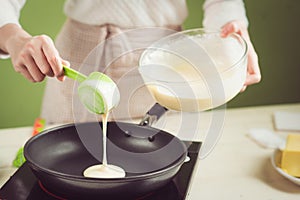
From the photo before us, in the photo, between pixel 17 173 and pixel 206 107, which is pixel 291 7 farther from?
pixel 17 173

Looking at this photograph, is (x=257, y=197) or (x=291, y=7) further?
(x=291, y=7)

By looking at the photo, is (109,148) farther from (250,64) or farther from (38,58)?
(250,64)

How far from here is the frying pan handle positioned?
1.18m

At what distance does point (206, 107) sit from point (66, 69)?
32 centimetres

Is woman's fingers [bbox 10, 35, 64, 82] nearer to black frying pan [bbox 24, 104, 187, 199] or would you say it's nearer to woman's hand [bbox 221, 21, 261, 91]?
black frying pan [bbox 24, 104, 187, 199]

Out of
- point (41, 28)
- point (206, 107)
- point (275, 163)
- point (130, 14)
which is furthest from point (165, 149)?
point (41, 28)

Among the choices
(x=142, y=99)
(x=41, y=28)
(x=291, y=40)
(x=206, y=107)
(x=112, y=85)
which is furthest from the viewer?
(x=291, y=40)

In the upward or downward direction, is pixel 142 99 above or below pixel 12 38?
below

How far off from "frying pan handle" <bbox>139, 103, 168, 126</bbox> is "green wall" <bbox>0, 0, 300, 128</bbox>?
3.41 feet

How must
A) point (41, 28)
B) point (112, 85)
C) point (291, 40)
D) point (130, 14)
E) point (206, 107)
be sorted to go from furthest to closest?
point (291, 40) < point (41, 28) < point (130, 14) < point (206, 107) < point (112, 85)

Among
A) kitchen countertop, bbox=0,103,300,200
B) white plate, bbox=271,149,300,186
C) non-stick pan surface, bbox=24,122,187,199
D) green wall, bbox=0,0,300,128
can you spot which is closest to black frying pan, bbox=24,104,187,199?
non-stick pan surface, bbox=24,122,187,199

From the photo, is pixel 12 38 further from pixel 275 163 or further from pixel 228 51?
pixel 275 163

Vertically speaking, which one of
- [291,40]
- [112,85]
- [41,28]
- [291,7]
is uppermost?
[112,85]

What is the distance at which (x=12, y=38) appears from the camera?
1.22 metres
